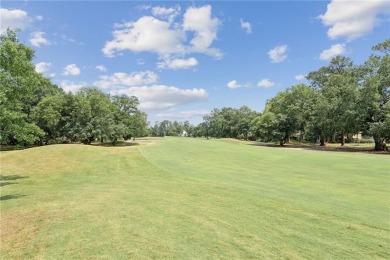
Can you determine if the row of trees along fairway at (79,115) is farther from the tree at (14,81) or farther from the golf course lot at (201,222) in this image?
the golf course lot at (201,222)

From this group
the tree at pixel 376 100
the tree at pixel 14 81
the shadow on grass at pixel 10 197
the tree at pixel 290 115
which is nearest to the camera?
the shadow on grass at pixel 10 197

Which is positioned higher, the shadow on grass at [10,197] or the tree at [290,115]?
the tree at [290,115]

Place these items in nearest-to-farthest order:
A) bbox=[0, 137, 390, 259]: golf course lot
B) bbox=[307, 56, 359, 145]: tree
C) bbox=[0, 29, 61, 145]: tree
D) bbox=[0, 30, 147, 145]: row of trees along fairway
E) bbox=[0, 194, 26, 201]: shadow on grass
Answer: bbox=[0, 137, 390, 259]: golf course lot, bbox=[0, 194, 26, 201]: shadow on grass, bbox=[0, 29, 61, 145]: tree, bbox=[307, 56, 359, 145]: tree, bbox=[0, 30, 147, 145]: row of trees along fairway

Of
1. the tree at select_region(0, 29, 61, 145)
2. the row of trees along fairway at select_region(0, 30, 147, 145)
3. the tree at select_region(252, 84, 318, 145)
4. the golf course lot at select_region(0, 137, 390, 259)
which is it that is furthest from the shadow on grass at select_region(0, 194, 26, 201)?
the tree at select_region(252, 84, 318, 145)

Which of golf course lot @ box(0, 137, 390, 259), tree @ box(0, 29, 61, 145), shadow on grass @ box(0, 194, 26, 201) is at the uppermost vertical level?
tree @ box(0, 29, 61, 145)

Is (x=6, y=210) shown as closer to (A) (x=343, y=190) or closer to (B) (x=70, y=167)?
(A) (x=343, y=190)

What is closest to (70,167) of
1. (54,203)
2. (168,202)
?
(54,203)

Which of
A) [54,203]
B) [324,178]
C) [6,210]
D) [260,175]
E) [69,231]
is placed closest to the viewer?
[69,231]

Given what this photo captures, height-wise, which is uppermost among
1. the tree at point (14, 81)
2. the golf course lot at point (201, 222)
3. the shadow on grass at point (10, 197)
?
the tree at point (14, 81)

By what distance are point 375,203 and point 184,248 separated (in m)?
6.66

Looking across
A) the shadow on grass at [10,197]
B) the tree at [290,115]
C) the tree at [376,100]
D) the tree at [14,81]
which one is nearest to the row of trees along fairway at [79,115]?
the tree at [14,81]

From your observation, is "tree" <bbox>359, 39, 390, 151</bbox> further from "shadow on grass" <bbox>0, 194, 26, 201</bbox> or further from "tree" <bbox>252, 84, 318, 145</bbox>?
"shadow on grass" <bbox>0, 194, 26, 201</bbox>

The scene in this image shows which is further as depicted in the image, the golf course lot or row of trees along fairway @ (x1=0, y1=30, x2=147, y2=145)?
row of trees along fairway @ (x1=0, y1=30, x2=147, y2=145)

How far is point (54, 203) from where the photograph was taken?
384 inches
